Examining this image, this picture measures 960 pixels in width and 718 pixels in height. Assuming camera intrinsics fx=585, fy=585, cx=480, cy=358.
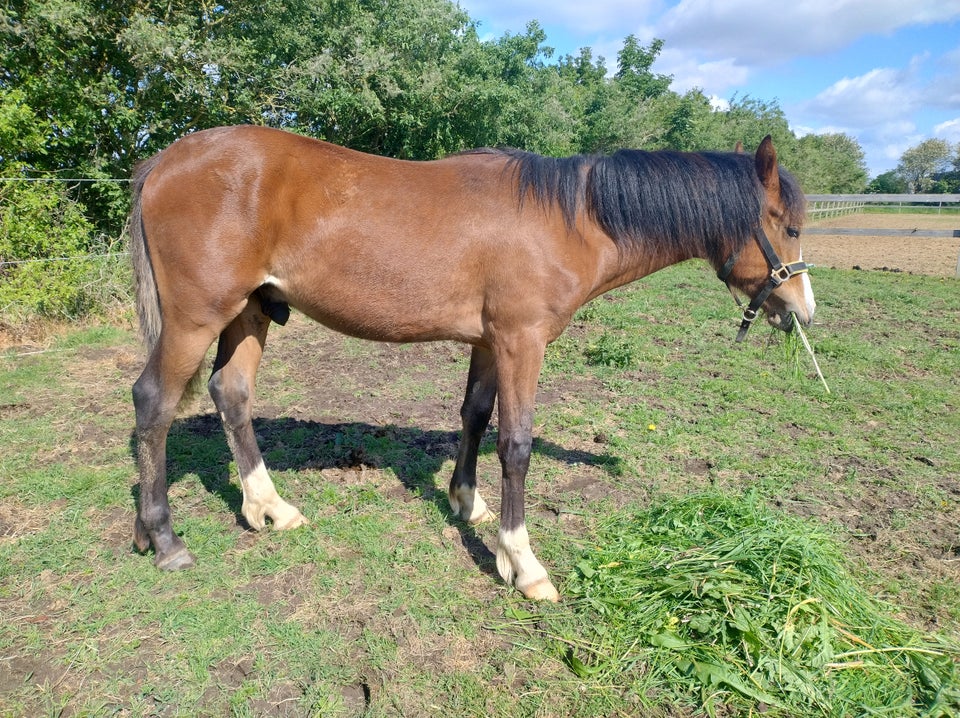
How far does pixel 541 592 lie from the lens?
296cm

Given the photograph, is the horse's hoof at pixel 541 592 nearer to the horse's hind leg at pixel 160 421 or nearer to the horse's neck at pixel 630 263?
the horse's neck at pixel 630 263

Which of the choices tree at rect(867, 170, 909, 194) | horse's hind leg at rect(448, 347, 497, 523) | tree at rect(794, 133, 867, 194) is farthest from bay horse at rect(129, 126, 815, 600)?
tree at rect(867, 170, 909, 194)

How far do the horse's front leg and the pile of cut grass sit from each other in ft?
0.85

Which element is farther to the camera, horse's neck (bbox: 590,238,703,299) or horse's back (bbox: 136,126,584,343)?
horse's neck (bbox: 590,238,703,299)

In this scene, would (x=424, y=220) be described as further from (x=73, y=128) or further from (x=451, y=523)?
(x=73, y=128)

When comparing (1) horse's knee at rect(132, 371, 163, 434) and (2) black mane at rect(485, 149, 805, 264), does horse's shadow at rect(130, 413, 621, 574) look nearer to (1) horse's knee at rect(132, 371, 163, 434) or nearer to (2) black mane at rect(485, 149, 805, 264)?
(1) horse's knee at rect(132, 371, 163, 434)

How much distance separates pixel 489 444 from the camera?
4.87 meters

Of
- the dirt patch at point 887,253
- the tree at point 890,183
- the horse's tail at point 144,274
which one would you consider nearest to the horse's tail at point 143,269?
the horse's tail at point 144,274

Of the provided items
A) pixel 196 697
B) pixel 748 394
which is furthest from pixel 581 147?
pixel 196 697

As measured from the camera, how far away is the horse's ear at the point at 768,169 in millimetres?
3162

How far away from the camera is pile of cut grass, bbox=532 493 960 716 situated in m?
2.31

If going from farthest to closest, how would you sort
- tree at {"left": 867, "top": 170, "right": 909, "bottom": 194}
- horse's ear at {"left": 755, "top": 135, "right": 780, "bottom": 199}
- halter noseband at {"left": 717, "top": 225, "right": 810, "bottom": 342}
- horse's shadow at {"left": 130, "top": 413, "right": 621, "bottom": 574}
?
1. tree at {"left": 867, "top": 170, "right": 909, "bottom": 194}
2. horse's shadow at {"left": 130, "top": 413, "right": 621, "bottom": 574}
3. halter noseband at {"left": 717, "top": 225, "right": 810, "bottom": 342}
4. horse's ear at {"left": 755, "top": 135, "right": 780, "bottom": 199}

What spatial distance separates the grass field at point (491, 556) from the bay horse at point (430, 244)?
1.27ft

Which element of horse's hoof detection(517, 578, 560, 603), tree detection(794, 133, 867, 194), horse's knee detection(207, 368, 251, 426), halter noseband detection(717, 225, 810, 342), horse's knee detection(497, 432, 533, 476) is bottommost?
horse's hoof detection(517, 578, 560, 603)
